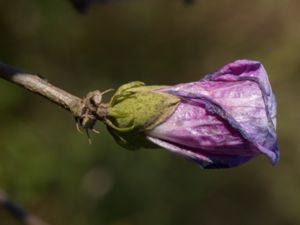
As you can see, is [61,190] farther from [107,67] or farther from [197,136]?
[197,136]

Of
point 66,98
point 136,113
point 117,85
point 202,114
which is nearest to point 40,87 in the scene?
point 66,98

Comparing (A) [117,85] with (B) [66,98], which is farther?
(A) [117,85]

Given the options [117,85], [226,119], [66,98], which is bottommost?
[117,85]

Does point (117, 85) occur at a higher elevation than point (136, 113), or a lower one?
lower

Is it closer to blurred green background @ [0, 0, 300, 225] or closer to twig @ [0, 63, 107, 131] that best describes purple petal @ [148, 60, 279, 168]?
twig @ [0, 63, 107, 131]

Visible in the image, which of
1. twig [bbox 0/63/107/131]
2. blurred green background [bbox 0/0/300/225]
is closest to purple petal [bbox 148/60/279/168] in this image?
twig [bbox 0/63/107/131]

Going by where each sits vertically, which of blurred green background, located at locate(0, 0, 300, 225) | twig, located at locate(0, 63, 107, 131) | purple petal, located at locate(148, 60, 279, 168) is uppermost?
twig, located at locate(0, 63, 107, 131)

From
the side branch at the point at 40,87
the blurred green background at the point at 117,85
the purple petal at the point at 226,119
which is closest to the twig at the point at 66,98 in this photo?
the side branch at the point at 40,87

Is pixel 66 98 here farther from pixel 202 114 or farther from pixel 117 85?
→ pixel 117 85
